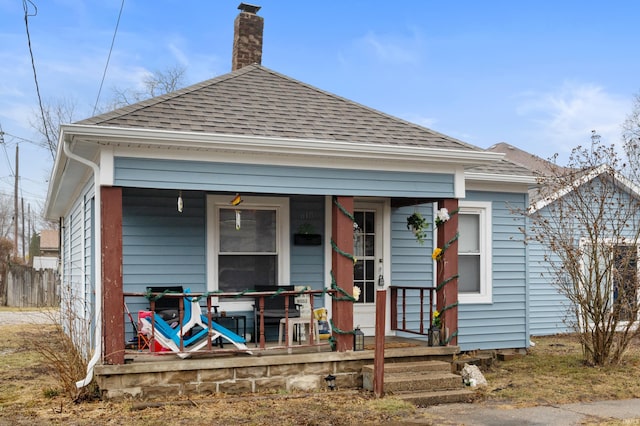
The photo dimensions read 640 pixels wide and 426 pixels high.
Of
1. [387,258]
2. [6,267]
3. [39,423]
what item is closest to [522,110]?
[387,258]

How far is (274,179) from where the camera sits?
7711mm

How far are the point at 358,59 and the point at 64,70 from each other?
1071cm

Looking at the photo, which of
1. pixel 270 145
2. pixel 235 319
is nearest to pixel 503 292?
pixel 235 319

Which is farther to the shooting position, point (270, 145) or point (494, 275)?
point (494, 275)

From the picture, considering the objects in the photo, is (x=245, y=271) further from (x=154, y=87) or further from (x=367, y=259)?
(x=154, y=87)

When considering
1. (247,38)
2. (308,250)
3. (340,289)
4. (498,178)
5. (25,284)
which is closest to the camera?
(340,289)

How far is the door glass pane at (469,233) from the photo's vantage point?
10.5m

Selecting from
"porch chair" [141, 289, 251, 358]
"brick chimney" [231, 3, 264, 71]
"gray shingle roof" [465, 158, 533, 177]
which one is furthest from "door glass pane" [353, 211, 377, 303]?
"brick chimney" [231, 3, 264, 71]

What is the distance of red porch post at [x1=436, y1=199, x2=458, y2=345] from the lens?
27.9 ft

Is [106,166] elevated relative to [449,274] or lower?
elevated

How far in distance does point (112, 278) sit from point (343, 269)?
2724mm

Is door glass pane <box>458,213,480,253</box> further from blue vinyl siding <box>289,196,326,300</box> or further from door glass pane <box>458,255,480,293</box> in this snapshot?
blue vinyl siding <box>289,196,326,300</box>

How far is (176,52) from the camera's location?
91.5ft

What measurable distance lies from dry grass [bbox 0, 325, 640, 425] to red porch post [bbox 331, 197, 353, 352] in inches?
27.3
